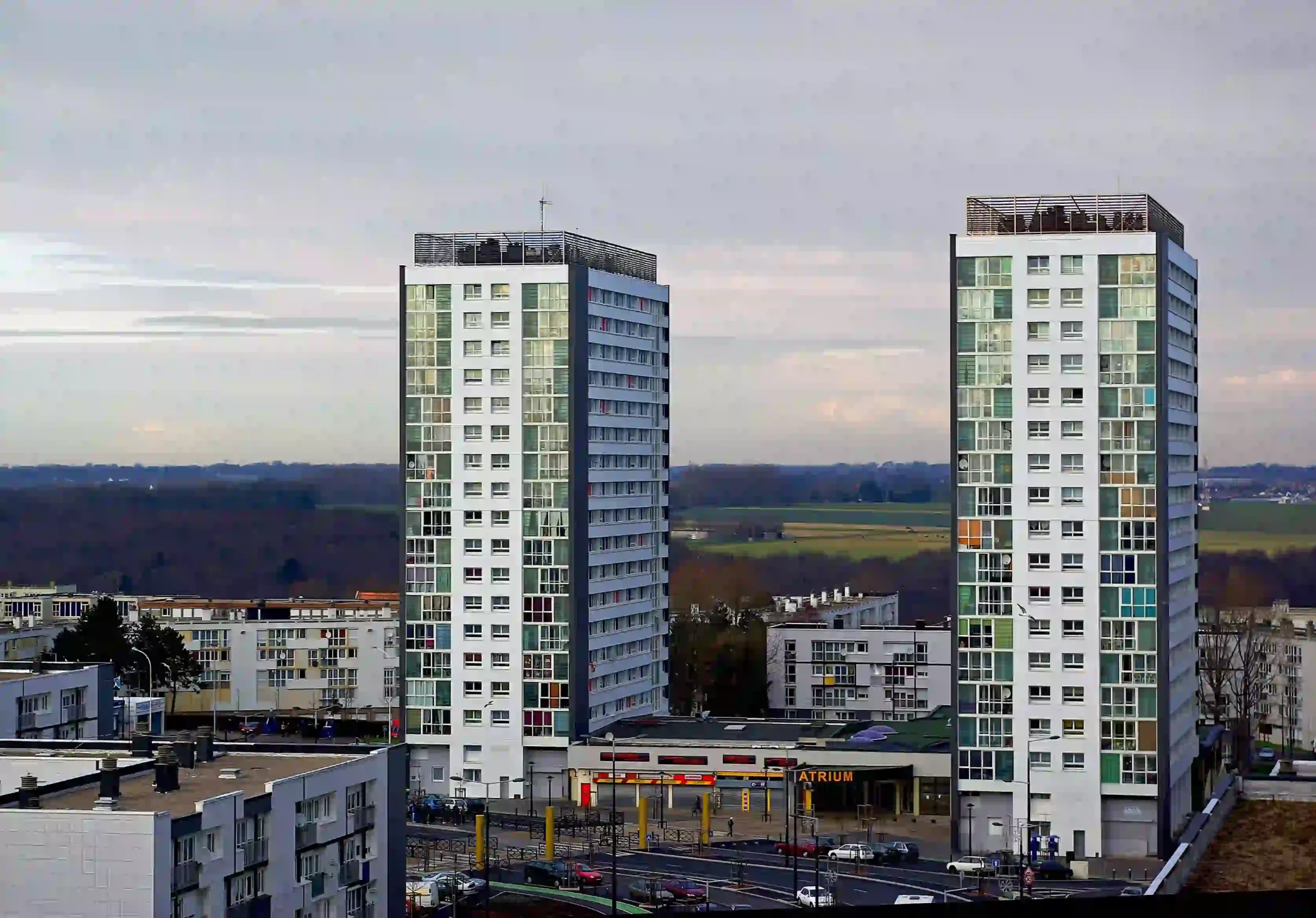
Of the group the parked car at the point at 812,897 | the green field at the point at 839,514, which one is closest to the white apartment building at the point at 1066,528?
the parked car at the point at 812,897

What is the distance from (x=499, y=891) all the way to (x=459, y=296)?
517 inches

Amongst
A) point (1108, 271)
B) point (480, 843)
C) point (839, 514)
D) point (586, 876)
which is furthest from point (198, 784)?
point (839, 514)

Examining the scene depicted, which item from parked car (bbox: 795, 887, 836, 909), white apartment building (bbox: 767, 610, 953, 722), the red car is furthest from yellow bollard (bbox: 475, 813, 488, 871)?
white apartment building (bbox: 767, 610, 953, 722)

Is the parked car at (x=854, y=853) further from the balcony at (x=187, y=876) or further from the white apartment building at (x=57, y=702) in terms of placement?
the balcony at (x=187, y=876)

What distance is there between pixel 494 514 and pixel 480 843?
8.19 meters

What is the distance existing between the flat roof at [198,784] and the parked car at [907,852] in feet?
37.6

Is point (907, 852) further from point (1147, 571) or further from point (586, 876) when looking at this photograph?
point (1147, 571)

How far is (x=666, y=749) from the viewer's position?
3512 cm

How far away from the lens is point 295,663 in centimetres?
5478

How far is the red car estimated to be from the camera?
93.1 ft

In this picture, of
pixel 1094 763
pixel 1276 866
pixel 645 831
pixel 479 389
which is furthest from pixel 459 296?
pixel 1276 866

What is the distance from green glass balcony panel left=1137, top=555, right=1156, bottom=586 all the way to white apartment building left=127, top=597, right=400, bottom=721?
28.0 metres

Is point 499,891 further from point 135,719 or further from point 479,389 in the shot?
point 135,719

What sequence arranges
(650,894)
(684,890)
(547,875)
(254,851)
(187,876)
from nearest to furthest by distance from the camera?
(187,876), (254,851), (650,894), (684,890), (547,875)
